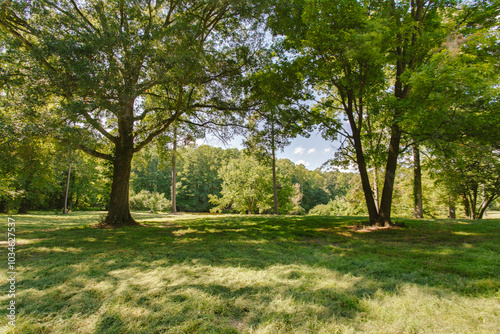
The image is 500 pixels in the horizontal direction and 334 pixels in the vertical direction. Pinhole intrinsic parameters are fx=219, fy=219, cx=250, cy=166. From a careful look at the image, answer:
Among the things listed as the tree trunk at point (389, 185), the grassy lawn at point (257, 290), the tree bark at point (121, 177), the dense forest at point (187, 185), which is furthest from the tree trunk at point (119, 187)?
the tree trunk at point (389, 185)

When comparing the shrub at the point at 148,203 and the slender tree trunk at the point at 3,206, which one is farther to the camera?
the shrub at the point at 148,203

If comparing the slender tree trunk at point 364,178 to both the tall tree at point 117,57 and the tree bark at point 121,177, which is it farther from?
the tree bark at point 121,177

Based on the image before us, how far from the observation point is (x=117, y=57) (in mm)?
6426

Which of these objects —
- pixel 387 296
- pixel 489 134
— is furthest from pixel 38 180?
pixel 489 134

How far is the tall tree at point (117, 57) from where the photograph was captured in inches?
230

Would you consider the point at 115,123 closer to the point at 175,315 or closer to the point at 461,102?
the point at 175,315

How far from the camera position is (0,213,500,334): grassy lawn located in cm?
207

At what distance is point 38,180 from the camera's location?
8.88m

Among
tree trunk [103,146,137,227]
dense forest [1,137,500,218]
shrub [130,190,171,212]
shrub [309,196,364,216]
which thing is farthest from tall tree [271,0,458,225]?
shrub [130,190,171,212]

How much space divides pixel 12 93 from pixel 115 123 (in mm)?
3378

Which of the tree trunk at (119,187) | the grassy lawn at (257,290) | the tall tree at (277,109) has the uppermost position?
the tall tree at (277,109)

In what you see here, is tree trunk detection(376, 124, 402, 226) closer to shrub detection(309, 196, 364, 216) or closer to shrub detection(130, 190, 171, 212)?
shrub detection(309, 196, 364, 216)

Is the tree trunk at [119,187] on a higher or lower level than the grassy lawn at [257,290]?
higher

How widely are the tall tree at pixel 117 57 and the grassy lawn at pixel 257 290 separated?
4087 mm
